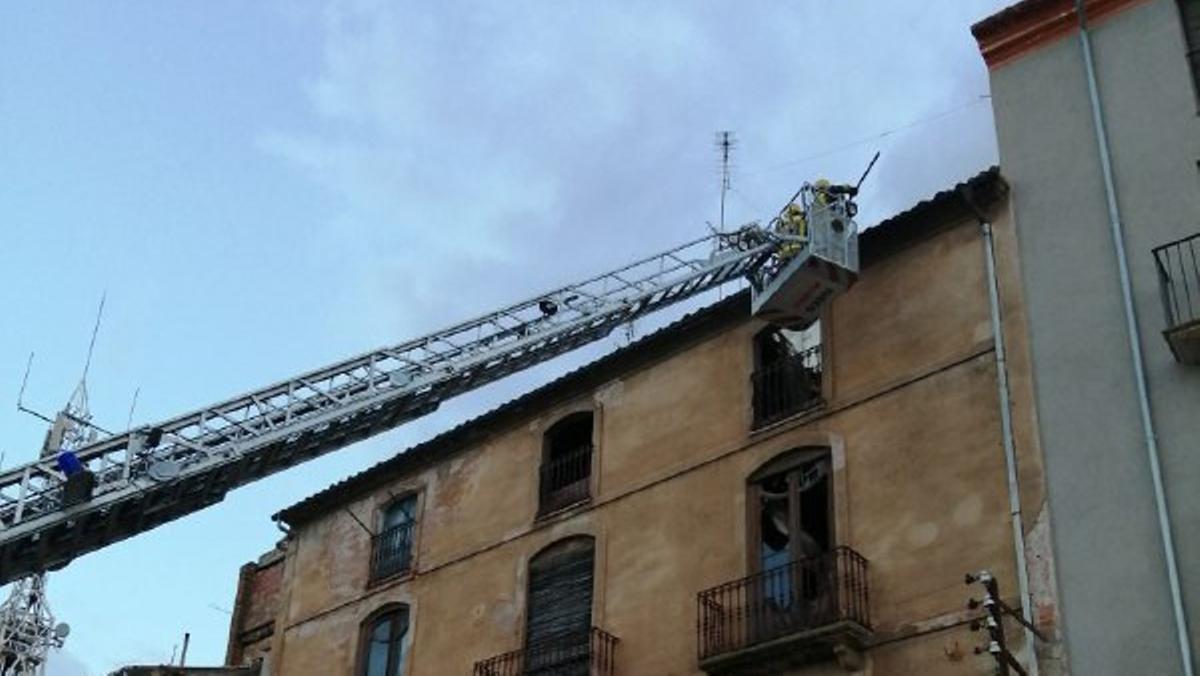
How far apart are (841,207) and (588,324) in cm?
494

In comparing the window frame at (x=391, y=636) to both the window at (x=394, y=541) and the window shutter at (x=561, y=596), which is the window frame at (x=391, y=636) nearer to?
the window at (x=394, y=541)

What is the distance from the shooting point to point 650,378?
84.6ft

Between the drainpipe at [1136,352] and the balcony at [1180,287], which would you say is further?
the balcony at [1180,287]

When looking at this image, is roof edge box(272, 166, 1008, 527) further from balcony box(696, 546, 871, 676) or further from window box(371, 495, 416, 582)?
balcony box(696, 546, 871, 676)

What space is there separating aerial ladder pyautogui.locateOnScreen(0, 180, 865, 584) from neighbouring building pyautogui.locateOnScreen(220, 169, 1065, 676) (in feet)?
2.59

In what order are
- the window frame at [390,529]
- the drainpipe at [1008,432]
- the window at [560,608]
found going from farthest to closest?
the window frame at [390,529] → the window at [560,608] → the drainpipe at [1008,432]

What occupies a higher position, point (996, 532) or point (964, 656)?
point (996, 532)

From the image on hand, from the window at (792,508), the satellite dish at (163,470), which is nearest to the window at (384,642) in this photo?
the satellite dish at (163,470)

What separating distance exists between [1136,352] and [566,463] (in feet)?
35.9

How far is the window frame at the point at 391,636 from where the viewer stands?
1088 inches

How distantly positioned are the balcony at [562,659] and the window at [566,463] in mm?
2665

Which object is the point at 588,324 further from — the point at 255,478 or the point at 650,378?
the point at 255,478

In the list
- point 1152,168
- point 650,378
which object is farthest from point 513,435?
point 1152,168

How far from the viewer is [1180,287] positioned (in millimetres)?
19000
